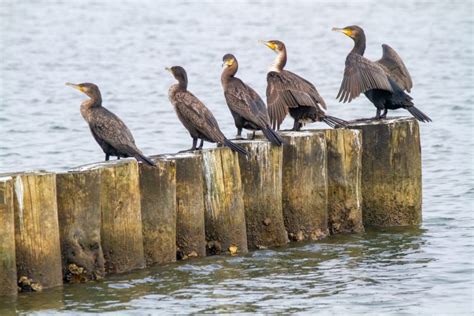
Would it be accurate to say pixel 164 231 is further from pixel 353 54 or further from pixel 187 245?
pixel 353 54

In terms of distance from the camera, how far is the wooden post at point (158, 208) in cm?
1052

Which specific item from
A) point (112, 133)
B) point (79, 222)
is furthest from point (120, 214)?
→ point (112, 133)

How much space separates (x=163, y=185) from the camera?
34.6 feet

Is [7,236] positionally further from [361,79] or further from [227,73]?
[361,79]

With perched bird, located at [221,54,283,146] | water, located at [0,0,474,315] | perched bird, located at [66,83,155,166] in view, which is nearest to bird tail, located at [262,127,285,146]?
perched bird, located at [221,54,283,146]

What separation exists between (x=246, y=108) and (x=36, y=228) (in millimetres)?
2745

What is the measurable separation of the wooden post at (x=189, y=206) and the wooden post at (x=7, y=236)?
174cm

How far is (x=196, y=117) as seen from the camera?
1142 centimetres

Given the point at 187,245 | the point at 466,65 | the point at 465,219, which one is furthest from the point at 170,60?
the point at 187,245

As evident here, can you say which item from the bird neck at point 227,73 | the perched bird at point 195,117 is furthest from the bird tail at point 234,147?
the bird neck at point 227,73

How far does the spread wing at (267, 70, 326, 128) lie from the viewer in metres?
12.0

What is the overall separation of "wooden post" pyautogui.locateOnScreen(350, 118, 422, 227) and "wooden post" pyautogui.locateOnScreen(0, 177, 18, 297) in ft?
13.1

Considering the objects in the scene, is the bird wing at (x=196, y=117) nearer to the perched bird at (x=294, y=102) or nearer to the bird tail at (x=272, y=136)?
the bird tail at (x=272, y=136)

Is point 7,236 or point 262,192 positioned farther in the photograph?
point 262,192
